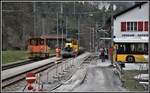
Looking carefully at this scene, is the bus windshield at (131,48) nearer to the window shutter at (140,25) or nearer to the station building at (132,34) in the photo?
the station building at (132,34)

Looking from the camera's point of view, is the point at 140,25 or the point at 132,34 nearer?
the point at 132,34

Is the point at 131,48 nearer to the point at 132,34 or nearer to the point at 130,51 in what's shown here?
Answer: the point at 130,51

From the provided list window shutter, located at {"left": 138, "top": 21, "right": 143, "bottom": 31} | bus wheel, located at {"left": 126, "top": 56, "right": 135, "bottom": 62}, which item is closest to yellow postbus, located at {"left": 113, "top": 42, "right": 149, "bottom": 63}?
bus wheel, located at {"left": 126, "top": 56, "right": 135, "bottom": 62}

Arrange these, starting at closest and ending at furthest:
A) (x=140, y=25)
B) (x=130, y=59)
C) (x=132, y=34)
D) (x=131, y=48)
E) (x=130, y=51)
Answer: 1. (x=130, y=59)
2. (x=130, y=51)
3. (x=131, y=48)
4. (x=132, y=34)
5. (x=140, y=25)

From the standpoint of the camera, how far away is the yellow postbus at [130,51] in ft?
149

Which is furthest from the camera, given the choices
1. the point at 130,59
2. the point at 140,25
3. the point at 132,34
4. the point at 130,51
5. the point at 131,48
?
the point at 140,25

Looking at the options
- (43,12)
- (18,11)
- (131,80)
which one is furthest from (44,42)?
(131,80)

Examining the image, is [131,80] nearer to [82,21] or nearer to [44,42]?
[44,42]

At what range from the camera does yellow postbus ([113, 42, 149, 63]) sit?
45.3 metres

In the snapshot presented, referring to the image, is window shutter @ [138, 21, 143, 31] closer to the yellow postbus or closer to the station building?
the station building

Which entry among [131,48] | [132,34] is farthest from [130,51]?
[132,34]

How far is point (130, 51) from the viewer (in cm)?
4581

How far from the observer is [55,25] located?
88812mm

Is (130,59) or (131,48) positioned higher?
(131,48)
